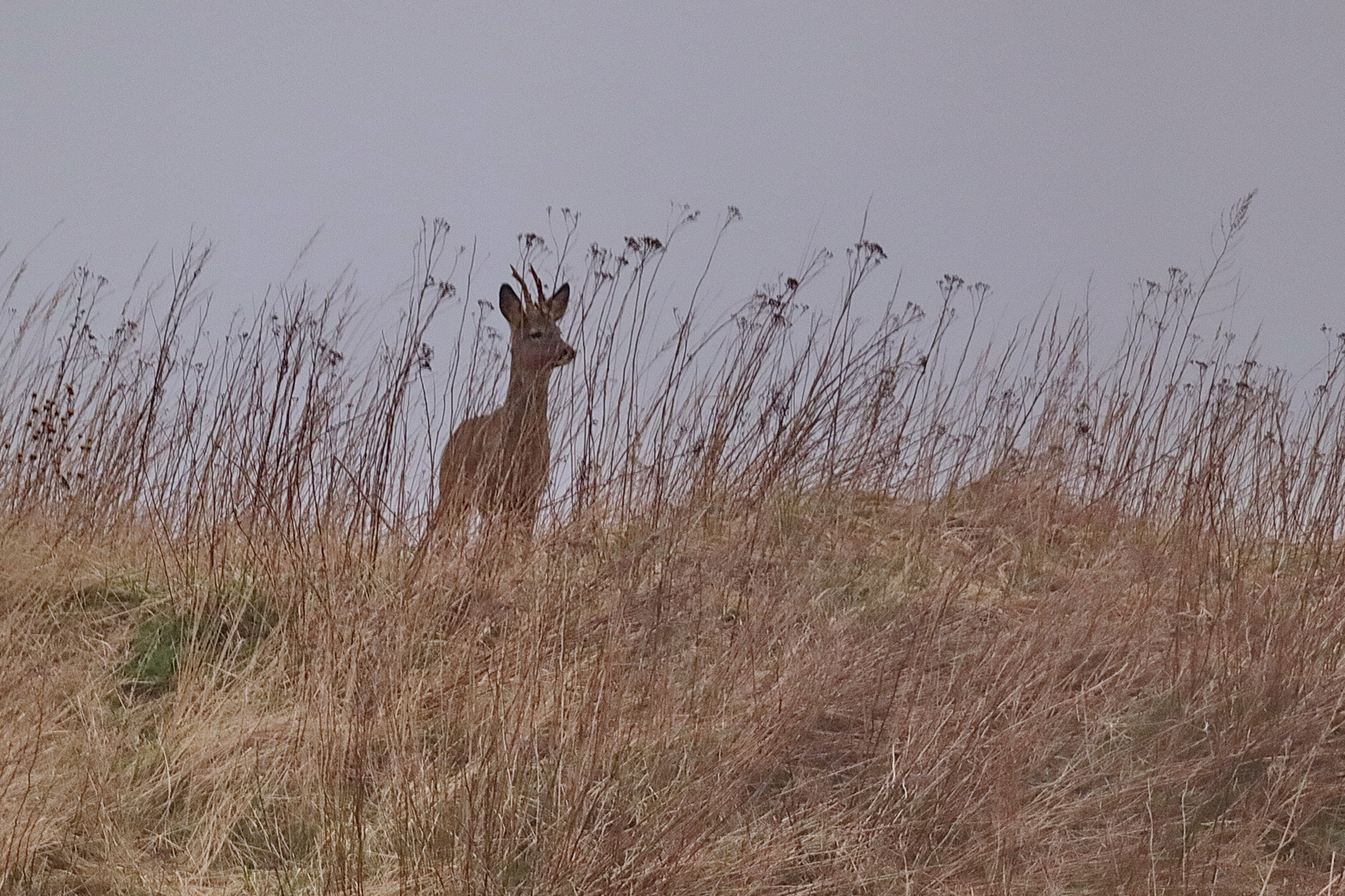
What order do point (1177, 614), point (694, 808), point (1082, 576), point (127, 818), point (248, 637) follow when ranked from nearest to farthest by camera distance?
1. point (694, 808)
2. point (127, 818)
3. point (1177, 614)
4. point (248, 637)
5. point (1082, 576)

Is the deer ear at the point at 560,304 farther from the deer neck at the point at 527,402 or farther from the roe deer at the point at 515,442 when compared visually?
the deer neck at the point at 527,402

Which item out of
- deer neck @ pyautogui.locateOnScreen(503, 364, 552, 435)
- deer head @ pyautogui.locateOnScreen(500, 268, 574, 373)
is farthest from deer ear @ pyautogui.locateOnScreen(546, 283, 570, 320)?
deer neck @ pyautogui.locateOnScreen(503, 364, 552, 435)

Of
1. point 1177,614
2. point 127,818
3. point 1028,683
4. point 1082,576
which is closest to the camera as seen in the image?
point 127,818

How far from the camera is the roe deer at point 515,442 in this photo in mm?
3773

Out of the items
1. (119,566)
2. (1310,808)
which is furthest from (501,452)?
(1310,808)

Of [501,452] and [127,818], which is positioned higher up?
[501,452]

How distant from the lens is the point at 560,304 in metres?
5.18

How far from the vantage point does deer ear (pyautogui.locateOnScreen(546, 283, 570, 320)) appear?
16.4 ft

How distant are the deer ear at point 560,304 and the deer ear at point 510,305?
0.46 feet

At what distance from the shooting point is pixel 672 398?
4.04 meters

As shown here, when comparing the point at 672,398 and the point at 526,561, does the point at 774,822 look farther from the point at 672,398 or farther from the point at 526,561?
the point at 672,398

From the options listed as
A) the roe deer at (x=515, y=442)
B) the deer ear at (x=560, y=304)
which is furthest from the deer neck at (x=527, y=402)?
the deer ear at (x=560, y=304)

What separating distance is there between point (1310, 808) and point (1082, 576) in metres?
1.19

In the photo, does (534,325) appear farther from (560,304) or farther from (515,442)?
(515,442)
